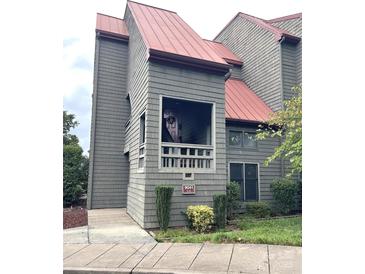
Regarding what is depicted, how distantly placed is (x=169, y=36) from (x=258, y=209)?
716cm

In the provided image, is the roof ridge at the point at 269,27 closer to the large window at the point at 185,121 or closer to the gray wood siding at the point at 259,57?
the gray wood siding at the point at 259,57

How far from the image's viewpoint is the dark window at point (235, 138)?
35.8 ft

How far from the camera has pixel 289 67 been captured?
502 inches

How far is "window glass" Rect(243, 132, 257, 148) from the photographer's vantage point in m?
11.2

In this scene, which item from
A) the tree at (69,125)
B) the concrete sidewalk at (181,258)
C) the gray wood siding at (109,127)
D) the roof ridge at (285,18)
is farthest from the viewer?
the tree at (69,125)

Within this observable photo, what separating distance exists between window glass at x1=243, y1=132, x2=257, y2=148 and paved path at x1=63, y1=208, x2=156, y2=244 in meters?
5.52

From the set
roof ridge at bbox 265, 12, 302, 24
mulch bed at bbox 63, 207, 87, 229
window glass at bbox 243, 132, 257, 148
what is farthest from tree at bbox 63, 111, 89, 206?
roof ridge at bbox 265, 12, 302, 24

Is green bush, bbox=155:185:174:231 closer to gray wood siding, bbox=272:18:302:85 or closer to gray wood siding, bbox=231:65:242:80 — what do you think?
gray wood siding, bbox=272:18:302:85

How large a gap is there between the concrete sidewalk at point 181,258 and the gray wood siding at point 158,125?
2155mm

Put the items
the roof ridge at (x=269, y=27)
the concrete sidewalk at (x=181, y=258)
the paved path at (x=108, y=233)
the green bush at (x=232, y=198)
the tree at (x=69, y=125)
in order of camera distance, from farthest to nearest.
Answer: the tree at (x=69, y=125) < the roof ridge at (x=269, y=27) < the green bush at (x=232, y=198) < the paved path at (x=108, y=233) < the concrete sidewalk at (x=181, y=258)

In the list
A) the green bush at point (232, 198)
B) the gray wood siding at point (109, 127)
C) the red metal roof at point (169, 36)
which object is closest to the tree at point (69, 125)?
the gray wood siding at point (109, 127)
